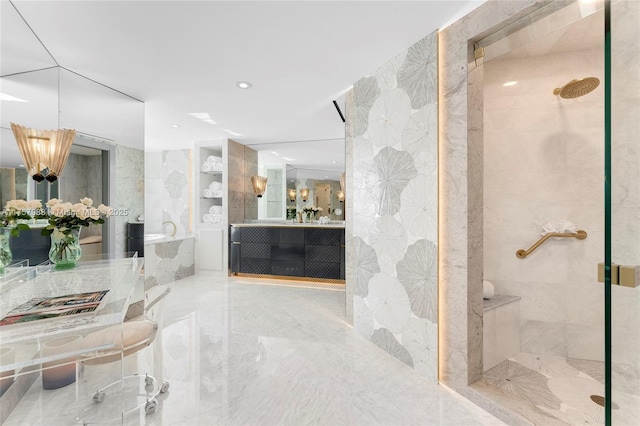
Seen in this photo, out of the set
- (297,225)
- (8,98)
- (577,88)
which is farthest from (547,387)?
(8,98)

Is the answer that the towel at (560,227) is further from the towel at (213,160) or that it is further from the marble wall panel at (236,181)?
the towel at (213,160)

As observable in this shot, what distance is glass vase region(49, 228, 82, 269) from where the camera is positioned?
6.62ft

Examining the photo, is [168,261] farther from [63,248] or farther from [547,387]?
[547,387]

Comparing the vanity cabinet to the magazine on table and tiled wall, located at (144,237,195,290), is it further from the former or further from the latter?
the magazine on table

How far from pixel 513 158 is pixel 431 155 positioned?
93cm

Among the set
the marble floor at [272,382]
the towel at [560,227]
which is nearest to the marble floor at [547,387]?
the marble floor at [272,382]

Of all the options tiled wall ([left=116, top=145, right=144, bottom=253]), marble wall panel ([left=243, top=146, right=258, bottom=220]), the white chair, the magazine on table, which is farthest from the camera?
marble wall panel ([left=243, top=146, right=258, bottom=220])

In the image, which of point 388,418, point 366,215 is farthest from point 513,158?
point 388,418

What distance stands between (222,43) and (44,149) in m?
1.65

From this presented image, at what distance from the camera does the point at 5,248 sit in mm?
1750

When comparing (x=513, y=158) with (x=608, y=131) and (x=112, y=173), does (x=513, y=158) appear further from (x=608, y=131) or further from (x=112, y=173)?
(x=112, y=173)

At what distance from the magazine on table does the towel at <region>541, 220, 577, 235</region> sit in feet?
10.1

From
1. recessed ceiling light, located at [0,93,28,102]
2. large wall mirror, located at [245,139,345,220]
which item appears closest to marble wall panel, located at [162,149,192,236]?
large wall mirror, located at [245,139,345,220]

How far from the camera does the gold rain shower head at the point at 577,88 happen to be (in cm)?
210
